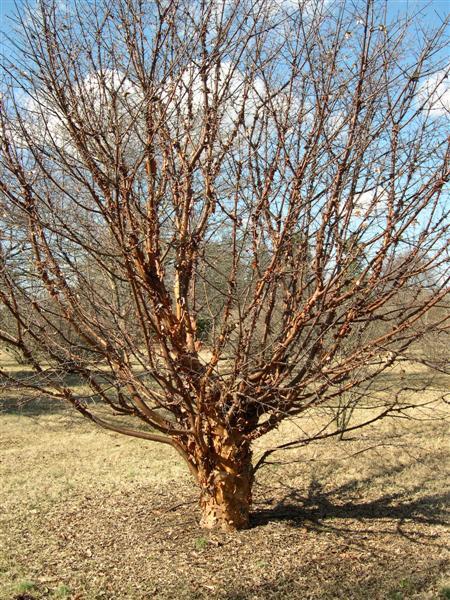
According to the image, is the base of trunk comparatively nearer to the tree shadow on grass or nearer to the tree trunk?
the tree trunk

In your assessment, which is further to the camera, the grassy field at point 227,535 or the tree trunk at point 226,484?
the tree trunk at point 226,484

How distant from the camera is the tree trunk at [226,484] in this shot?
14.4ft

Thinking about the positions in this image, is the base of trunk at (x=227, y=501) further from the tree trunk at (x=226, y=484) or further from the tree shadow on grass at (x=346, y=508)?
the tree shadow on grass at (x=346, y=508)

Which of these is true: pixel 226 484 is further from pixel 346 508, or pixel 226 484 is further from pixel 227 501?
pixel 346 508

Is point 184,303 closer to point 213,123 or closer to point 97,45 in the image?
point 213,123

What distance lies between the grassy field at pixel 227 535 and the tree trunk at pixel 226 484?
0.12m

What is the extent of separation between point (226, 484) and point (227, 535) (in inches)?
15.2

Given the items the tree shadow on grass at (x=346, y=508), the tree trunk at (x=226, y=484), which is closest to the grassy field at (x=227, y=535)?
the tree shadow on grass at (x=346, y=508)

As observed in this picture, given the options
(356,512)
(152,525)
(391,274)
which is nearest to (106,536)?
(152,525)

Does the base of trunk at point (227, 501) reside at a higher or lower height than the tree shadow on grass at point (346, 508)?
higher

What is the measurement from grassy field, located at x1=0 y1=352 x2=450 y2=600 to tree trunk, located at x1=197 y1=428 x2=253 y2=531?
0.12m

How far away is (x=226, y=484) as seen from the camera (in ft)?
14.5

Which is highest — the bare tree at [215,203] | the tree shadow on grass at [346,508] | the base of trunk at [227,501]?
the bare tree at [215,203]

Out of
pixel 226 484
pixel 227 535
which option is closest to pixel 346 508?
pixel 227 535
